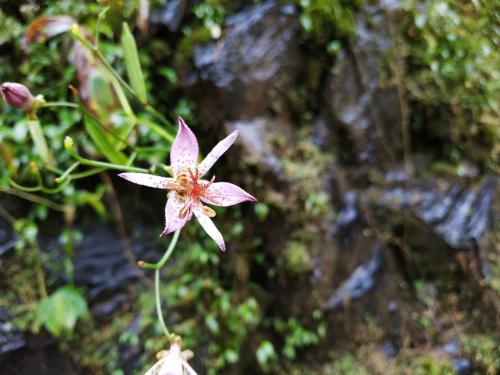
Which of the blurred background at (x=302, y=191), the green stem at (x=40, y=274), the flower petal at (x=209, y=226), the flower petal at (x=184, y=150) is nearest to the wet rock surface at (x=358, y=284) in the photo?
the blurred background at (x=302, y=191)

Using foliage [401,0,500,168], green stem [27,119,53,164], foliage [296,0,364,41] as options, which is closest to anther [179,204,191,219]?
green stem [27,119,53,164]

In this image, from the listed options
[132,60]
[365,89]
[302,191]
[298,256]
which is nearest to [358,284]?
[298,256]

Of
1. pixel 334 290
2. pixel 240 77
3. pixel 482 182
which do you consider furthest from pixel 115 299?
pixel 482 182

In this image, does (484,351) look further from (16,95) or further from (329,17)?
(16,95)

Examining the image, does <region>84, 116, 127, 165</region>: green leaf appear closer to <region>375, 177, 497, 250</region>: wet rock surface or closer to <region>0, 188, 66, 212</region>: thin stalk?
<region>0, 188, 66, 212</region>: thin stalk

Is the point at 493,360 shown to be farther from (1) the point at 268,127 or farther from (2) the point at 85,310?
(2) the point at 85,310

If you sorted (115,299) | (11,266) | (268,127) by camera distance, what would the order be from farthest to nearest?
(268,127), (115,299), (11,266)
